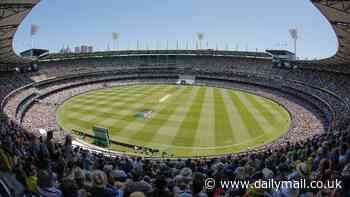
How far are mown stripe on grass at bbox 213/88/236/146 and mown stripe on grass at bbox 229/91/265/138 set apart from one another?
2589 millimetres

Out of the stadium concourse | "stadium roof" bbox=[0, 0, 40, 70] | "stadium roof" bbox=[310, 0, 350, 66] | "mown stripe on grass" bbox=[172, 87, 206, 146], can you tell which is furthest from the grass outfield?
"stadium roof" bbox=[0, 0, 40, 70]

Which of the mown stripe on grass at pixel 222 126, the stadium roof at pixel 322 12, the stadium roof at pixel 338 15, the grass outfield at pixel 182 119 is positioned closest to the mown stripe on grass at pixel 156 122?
the grass outfield at pixel 182 119

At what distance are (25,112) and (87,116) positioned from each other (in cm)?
1110

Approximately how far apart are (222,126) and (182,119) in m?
6.51

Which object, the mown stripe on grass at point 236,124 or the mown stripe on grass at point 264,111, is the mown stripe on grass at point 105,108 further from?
the mown stripe on grass at point 264,111

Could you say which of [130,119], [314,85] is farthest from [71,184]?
[314,85]

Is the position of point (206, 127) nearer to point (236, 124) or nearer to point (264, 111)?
point (236, 124)

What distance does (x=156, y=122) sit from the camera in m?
44.1

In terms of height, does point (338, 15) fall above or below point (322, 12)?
below

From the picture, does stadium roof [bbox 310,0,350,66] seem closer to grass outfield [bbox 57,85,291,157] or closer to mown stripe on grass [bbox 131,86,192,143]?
grass outfield [bbox 57,85,291,157]

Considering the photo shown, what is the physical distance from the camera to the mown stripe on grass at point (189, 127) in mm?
35609

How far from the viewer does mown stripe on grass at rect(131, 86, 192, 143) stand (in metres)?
37.1

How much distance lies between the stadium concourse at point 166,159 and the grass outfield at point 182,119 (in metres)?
3.12

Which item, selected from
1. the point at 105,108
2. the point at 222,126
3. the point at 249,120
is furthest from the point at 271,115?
the point at 105,108
